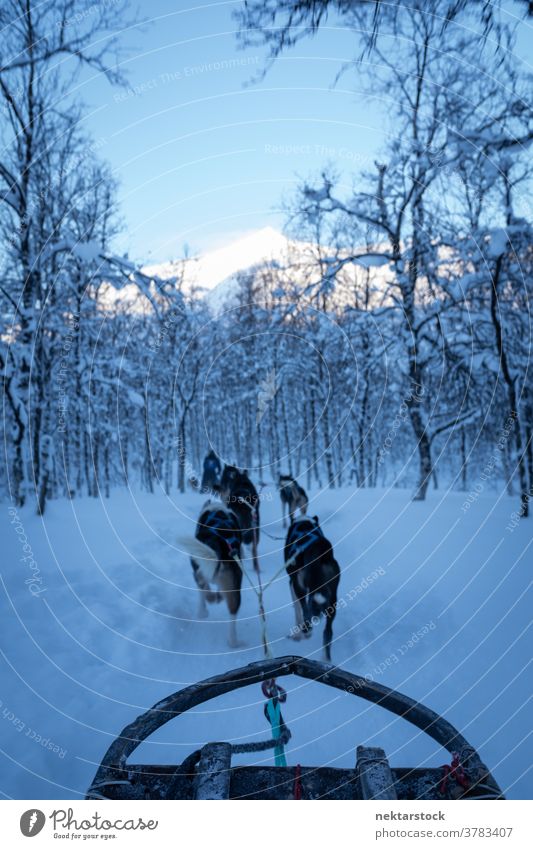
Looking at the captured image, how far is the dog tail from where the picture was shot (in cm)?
455

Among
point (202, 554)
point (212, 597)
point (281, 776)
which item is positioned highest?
point (202, 554)

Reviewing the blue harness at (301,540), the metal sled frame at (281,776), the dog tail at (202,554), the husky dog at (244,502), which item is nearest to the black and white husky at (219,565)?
the dog tail at (202,554)

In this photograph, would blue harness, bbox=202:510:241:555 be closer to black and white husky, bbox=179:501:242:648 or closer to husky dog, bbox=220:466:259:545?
black and white husky, bbox=179:501:242:648

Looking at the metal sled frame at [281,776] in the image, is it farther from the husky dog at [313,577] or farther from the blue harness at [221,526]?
the blue harness at [221,526]

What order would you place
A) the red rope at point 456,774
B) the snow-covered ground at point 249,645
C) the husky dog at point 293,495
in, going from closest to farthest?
the red rope at point 456,774 → the snow-covered ground at point 249,645 → the husky dog at point 293,495

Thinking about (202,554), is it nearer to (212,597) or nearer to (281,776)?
(212,597)

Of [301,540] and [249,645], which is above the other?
[301,540]

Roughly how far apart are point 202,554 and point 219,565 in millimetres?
489

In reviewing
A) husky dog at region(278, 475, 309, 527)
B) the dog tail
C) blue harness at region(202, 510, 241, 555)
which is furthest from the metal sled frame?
husky dog at region(278, 475, 309, 527)

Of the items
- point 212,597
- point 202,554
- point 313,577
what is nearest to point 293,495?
point 212,597

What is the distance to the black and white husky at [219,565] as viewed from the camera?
5.09 metres

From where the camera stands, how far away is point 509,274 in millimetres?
6926

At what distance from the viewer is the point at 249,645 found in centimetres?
509

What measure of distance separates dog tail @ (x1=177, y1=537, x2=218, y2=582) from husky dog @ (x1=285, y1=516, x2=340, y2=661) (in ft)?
2.87
